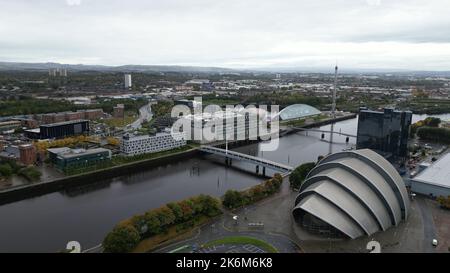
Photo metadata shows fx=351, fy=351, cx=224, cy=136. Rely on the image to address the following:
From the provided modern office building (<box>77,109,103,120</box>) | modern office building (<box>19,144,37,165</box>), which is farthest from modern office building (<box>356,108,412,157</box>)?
modern office building (<box>77,109,103,120</box>)

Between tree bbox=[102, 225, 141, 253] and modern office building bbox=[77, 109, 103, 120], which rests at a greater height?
modern office building bbox=[77, 109, 103, 120]

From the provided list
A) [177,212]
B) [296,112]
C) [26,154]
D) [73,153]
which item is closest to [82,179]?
[73,153]

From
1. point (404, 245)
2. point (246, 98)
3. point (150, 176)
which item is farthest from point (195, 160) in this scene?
point (246, 98)

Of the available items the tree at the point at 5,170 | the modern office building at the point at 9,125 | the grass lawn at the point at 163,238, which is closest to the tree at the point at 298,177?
the grass lawn at the point at 163,238

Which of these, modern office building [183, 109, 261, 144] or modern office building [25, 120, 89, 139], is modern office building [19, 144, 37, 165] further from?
modern office building [183, 109, 261, 144]

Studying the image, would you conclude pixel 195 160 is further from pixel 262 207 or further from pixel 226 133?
pixel 262 207

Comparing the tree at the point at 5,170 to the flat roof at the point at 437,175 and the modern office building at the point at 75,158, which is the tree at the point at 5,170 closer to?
the modern office building at the point at 75,158
